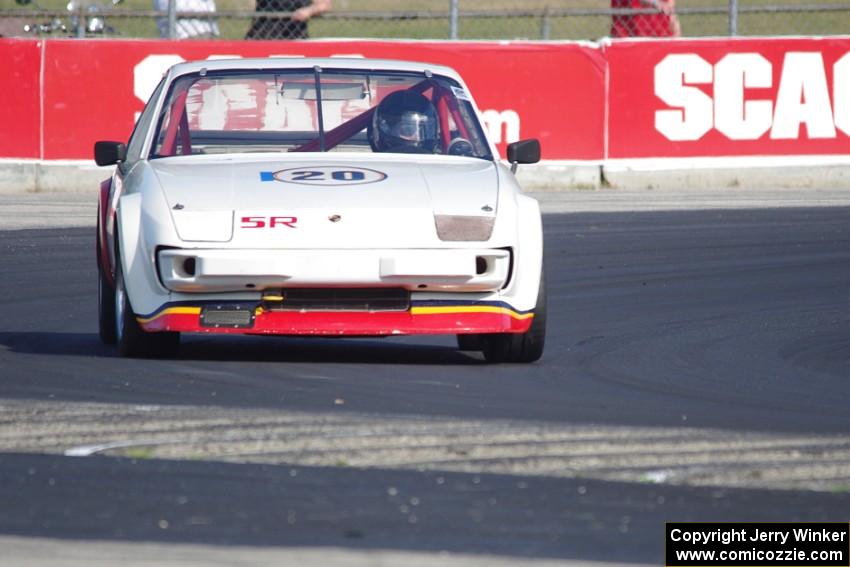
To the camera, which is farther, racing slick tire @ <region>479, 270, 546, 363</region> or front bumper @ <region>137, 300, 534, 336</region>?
racing slick tire @ <region>479, 270, 546, 363</region>

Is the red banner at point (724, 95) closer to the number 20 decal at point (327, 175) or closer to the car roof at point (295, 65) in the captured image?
the car roof at point (295, 65)

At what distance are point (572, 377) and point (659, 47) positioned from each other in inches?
389

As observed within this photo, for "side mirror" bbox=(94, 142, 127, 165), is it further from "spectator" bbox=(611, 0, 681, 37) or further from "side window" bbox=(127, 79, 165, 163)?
"spectator" bbox=(611, 0, 681, 37)

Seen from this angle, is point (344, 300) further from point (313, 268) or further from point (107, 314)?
point (107, 314)

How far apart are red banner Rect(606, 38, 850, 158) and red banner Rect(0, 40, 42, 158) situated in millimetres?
5329

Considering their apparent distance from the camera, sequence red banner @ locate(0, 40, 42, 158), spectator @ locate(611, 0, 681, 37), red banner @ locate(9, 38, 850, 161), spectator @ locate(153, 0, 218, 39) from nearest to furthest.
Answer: red banner @ locate(0, 40, 42, 158) < red banner @ locate(9, 38, 850, 161) < spectator @ locate(153, 0, 218, 39) < spectator @ locate(611, 0, 681, 37)

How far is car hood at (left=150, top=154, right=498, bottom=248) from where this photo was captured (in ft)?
22.2

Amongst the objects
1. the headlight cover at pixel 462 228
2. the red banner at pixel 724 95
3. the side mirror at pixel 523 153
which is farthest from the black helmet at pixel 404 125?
the red banner at pixel 724 95

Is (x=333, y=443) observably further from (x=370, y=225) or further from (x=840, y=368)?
(x=840, y=368)

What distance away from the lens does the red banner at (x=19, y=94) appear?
51.1 feet

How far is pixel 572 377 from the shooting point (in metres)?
7.07

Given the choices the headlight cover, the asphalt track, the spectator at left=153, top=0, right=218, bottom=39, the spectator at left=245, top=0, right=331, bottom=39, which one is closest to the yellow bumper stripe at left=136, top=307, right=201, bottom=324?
the asphalt track

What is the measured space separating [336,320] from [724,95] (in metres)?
10.3
